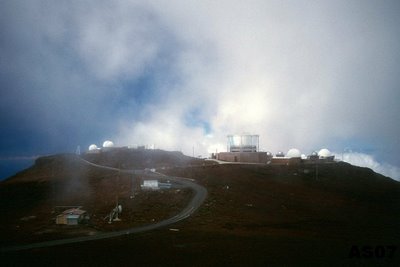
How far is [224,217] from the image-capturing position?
4638cm

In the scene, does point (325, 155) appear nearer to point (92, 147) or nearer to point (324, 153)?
point (324, 153)

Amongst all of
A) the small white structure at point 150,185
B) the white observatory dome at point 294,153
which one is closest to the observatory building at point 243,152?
the white observatory dome at point 294,153

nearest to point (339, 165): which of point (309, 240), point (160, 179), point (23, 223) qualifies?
point (160, 179)

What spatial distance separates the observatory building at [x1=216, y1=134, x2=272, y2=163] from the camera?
324 ft

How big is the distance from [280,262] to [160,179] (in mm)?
46087

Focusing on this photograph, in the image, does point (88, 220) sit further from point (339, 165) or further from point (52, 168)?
point (339, 165)

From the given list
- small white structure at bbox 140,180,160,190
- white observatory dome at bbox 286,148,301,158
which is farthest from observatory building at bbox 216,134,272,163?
small white structure at bbox 140,180,160,190

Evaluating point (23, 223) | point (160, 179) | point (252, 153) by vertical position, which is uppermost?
point (252, 153)

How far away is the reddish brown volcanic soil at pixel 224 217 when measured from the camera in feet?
93.8

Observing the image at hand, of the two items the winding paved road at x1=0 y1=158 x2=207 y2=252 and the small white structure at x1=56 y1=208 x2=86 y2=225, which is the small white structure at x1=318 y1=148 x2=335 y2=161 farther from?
the small white structure at x1=56 y1=208 x2=86 y2=225

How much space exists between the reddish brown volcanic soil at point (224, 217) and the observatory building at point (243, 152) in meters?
11.4

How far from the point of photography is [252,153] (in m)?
98.9

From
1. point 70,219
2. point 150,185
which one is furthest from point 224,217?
point 70,219

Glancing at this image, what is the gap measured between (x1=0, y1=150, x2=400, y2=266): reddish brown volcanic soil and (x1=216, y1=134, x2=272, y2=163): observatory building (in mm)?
11376
